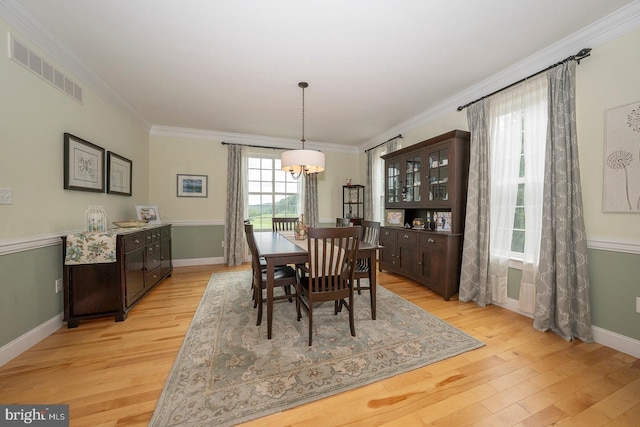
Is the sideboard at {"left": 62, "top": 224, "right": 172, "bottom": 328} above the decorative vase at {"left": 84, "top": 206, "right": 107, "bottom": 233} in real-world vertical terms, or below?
below

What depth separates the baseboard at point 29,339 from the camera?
173cm

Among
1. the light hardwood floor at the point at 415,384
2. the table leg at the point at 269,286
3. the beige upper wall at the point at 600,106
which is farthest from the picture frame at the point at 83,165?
the beige upper wall at the point at 600,106

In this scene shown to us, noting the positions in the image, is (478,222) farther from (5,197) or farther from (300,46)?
→ (5,197)

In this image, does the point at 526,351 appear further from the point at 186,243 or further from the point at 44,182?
the point at 186,243

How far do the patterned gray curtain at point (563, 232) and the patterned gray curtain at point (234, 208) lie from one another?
4424 millimetres

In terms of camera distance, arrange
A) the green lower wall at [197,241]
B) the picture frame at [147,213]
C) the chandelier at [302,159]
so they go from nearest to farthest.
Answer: the chandelier at [302,159]
the picture frame at [147,213]
the green lower wall at [197,241]

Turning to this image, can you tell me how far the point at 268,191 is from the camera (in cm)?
518

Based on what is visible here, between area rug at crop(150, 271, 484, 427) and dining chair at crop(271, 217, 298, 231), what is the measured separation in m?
1.52

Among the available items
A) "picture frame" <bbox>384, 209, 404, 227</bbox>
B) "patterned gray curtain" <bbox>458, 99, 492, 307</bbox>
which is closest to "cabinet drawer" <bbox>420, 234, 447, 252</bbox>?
"patterned gray curtain" <bbox>458, 99, 492, 307</bbox>

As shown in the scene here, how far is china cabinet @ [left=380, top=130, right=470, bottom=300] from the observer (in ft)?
9.70

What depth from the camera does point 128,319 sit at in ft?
7.93

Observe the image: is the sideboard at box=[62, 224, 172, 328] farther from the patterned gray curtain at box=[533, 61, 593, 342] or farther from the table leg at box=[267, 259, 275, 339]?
the patterned gray curtain at box=[533, 61, 593, 342]

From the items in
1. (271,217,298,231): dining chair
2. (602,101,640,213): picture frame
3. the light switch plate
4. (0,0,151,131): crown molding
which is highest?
(0,0,151,131): crown molding

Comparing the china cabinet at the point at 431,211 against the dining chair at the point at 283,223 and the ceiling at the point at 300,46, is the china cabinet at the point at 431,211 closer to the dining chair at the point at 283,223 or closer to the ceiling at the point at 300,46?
the ceiling at the point at 300,46
